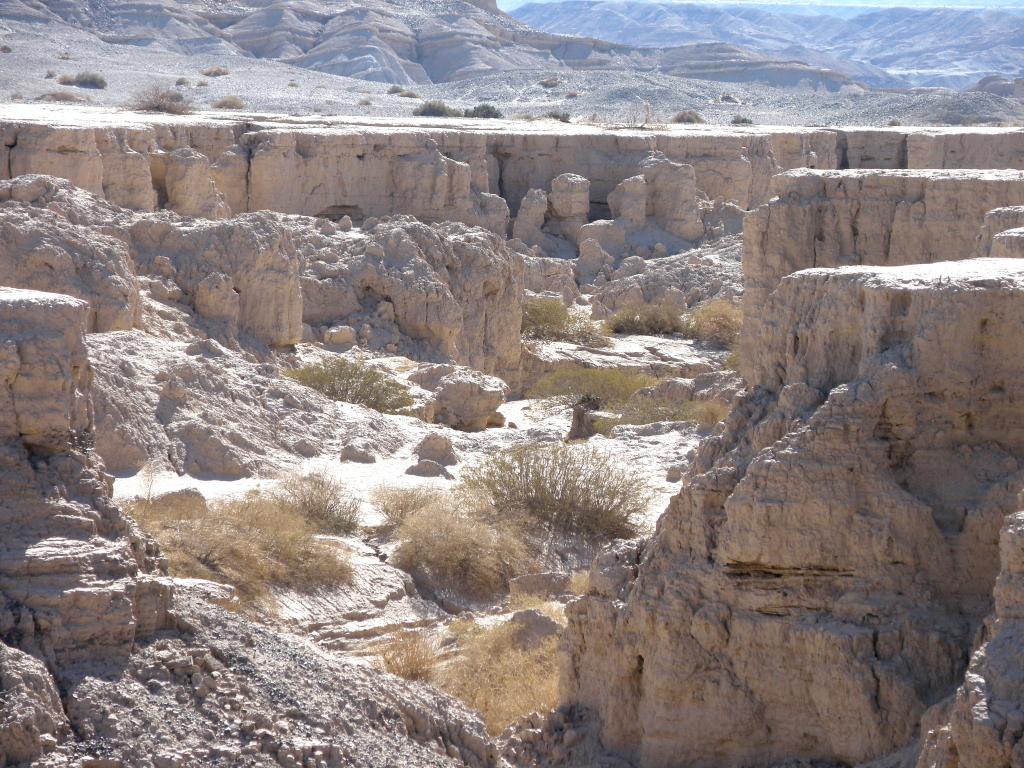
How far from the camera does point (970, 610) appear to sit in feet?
21.4

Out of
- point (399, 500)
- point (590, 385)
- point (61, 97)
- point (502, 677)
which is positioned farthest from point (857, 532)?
point (61, 97)

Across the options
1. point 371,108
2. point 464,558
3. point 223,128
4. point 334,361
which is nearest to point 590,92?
point 371,108

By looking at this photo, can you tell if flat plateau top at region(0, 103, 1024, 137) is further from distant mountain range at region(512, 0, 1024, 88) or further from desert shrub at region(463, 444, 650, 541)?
distant mountain range at region(512, 0, 1024, 88)

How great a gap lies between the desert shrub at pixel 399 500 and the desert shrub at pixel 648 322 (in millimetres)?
11492

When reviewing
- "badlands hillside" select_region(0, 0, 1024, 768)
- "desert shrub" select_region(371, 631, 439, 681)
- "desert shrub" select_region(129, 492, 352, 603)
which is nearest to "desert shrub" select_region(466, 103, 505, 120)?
"badlands hillside" select_region(0, 0, 1024, 768)

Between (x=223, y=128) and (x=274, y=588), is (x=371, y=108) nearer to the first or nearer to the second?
(x=223, y=128)

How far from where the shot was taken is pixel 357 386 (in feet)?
54.5

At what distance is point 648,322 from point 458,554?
12982 mm

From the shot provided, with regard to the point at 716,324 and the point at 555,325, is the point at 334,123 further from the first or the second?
the point at 716,324

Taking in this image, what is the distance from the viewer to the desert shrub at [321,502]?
12211 mm

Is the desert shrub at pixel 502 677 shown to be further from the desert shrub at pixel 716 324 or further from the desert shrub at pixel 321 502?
A: the desert shrub at pixel 716 324

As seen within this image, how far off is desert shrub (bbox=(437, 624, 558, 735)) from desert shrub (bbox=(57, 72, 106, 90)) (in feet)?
103

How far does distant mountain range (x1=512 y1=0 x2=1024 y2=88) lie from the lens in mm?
107125

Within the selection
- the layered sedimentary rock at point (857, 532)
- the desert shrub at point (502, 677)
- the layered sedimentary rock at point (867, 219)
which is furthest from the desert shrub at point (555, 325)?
the layered sedimentary rock at point (857, 532)
